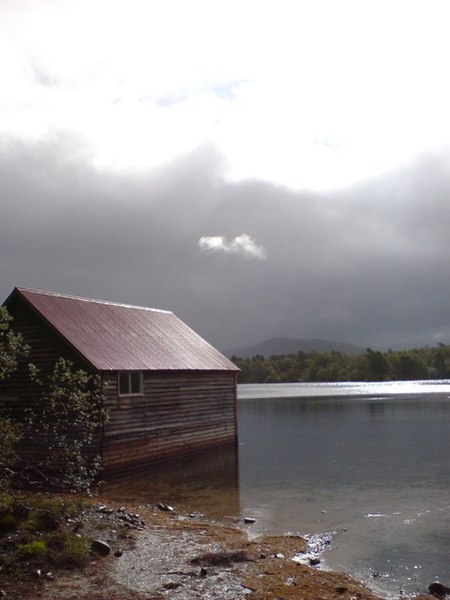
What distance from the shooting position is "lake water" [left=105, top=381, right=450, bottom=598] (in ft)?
51.0

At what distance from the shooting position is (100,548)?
14070 mm

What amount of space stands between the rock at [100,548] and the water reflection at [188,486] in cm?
681

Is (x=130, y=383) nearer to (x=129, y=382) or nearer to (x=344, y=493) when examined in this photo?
(x=129, y=382)

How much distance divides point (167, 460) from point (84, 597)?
20281 mm

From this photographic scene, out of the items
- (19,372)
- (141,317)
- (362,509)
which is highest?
(141,317)

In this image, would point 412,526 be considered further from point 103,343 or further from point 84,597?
point 103,343

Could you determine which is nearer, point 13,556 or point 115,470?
point 13,556

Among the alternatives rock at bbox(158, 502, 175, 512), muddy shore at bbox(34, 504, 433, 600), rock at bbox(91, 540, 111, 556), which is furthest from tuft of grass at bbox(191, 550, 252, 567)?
rock at bbox(158, 502, 175, 512)

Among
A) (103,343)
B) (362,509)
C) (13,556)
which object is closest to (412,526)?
(362,509)

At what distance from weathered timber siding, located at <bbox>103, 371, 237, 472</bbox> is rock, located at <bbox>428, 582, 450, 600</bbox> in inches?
613

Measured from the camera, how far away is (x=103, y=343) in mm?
30141

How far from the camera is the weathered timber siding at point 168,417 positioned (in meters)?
28.1

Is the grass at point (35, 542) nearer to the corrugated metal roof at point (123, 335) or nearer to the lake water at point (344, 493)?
the lake water at point (344, 493)

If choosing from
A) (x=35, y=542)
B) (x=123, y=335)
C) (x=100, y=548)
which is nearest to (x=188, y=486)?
(x=123, y=335)
